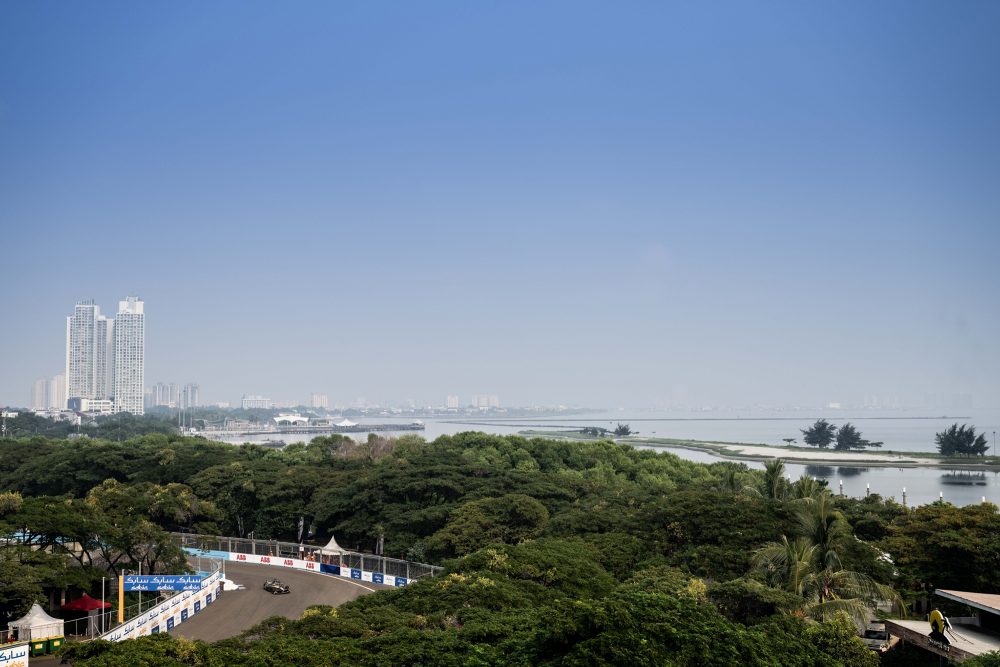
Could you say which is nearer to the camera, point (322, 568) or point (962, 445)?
point (322, 568)

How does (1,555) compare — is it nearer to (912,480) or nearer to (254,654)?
(254,654)

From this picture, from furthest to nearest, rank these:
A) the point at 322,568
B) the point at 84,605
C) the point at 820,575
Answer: the point at 322,568
the point at 84,605
the point at 820,575

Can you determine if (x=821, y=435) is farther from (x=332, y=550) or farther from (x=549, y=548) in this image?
(x=549, y=548)

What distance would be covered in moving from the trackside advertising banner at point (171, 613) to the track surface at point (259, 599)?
1.04 ft

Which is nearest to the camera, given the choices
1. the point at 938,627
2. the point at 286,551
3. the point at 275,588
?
the point at 938,627

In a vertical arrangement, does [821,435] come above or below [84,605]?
below

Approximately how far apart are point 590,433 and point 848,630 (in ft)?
539

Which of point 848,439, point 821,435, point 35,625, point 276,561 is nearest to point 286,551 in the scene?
point 276,561

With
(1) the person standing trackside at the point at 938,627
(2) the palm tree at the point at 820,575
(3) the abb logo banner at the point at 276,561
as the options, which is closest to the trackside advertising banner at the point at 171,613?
(3) the abb logo banner at the point at 276,561

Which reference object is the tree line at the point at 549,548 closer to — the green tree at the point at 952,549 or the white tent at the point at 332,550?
the green tree at the point at 952,549

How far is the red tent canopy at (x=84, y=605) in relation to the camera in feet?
95.2

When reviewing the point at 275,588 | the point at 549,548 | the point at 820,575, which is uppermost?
the point at 820,575

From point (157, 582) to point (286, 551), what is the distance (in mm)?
18744

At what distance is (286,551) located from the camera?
47219mm
